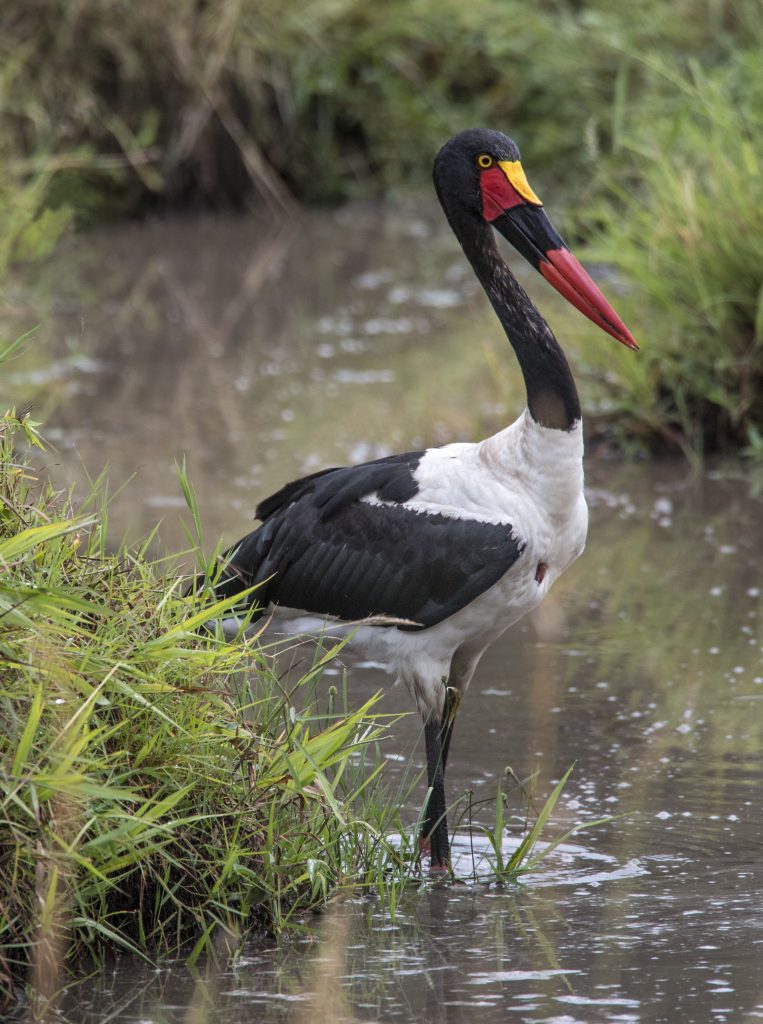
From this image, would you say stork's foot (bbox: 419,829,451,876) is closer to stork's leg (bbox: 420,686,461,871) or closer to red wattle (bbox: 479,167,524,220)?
stork's leg (bbox: 420,686,461,871)

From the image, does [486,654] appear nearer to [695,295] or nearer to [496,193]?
[496,193]

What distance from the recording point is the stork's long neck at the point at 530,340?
3883 millimetres

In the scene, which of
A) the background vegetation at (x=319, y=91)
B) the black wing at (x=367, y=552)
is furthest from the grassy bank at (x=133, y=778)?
the background vegetation at (x=319, y=91)

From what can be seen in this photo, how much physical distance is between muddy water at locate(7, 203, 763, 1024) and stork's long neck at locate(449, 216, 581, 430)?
0.88m

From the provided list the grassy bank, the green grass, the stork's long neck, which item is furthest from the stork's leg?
the green grass

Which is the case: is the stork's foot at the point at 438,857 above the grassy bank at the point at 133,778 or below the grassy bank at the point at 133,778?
below

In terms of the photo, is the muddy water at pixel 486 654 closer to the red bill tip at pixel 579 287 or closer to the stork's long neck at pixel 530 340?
the stork's long neck at pixel 530 340

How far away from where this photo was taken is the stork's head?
4.14 meters

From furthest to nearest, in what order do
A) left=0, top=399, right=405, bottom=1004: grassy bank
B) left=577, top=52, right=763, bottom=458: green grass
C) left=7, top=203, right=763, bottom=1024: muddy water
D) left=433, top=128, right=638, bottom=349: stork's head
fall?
1. left=577, top=52, right=763, bottom=458: green grass
2. left=433, top=128, right=638, bottom=349: stork's head
3. left=7, top=203, right=763, bottom=1024: muddy water
4. left=0, top=399, right=405, bottom=1004: grassy bank

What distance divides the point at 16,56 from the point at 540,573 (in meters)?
7.00

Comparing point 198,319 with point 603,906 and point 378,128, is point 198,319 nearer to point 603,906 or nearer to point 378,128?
point 378,128

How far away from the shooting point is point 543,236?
4.16 metres

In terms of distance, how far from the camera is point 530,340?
158 inches

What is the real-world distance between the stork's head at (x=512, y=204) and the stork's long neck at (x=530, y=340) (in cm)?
7
